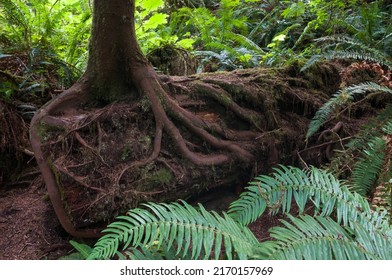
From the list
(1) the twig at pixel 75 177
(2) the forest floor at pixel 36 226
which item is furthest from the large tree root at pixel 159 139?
(2) the forest floor at pixel 36 226

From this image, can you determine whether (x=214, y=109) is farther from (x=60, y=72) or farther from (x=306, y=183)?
(x=60, y=72)

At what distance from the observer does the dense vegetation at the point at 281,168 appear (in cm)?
192

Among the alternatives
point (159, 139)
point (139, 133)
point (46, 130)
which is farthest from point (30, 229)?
point (159, 139)

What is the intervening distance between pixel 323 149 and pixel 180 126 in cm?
157

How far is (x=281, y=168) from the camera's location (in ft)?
11.3

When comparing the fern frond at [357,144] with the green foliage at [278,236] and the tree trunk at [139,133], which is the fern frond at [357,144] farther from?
the green foliage at [278,236]

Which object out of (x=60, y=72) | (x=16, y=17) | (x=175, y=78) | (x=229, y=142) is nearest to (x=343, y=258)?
(x=229, y=142)

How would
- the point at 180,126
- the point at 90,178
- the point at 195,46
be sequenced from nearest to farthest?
the point at 90,178
the point at 180,126
the point at 195,46

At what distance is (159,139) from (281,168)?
1.31 m

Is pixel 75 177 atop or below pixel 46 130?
below

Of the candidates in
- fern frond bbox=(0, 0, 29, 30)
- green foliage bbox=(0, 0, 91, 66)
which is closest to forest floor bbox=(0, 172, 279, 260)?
green foliage bbox=(0, 0, 91, 66)

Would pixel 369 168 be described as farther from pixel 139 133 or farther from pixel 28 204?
pixel 28 204

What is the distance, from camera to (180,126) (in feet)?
10.6

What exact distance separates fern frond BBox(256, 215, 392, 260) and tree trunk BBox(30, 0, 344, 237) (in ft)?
4.17
